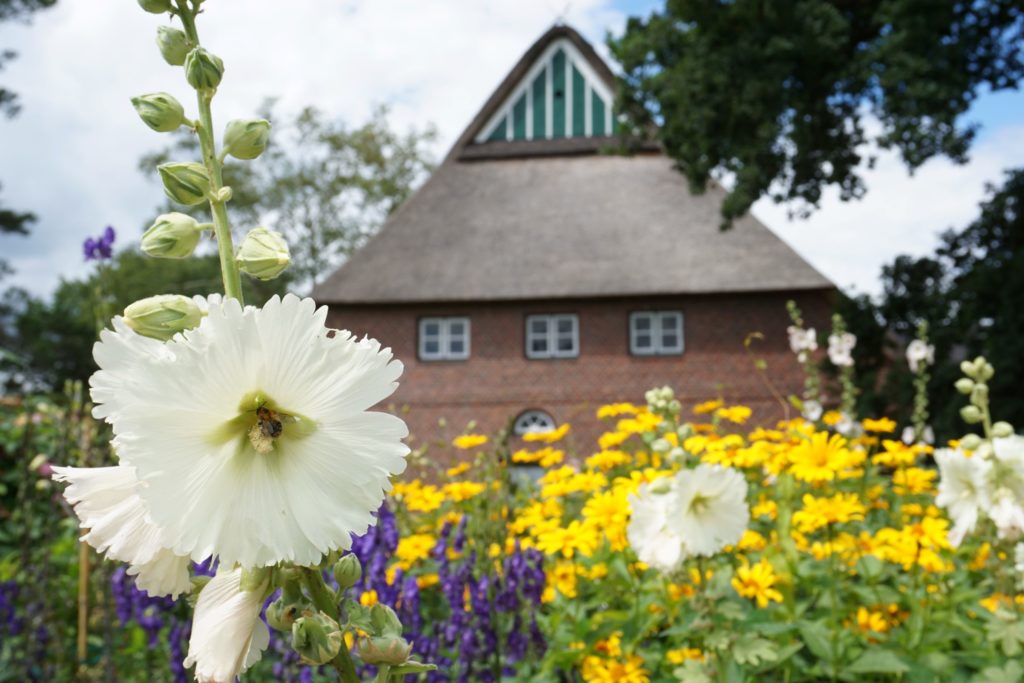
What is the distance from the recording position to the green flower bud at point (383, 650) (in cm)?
93

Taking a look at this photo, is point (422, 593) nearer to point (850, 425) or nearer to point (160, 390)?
point (160, 390)

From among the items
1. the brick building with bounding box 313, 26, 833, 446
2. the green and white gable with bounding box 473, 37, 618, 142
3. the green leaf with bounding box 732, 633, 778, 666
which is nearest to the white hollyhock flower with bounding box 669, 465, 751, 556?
the green leaf with bounding box 732, 633, 778, 666

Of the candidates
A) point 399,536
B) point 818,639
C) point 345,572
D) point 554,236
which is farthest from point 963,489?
point 554,236

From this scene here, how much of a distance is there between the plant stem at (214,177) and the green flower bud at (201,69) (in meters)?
0.01

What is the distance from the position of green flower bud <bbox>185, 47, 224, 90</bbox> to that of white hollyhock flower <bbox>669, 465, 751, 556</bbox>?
162 cm

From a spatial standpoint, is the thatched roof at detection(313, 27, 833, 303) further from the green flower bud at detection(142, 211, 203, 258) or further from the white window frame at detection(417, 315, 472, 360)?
the green flower bud at detection(142, 211, 203, 258)

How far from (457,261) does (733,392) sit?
19.8ft

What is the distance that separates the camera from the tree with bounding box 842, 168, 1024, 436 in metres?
11.3

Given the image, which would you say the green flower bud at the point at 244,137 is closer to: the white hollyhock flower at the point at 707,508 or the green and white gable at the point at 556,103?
the white hollyhock flower at the point at 707,508

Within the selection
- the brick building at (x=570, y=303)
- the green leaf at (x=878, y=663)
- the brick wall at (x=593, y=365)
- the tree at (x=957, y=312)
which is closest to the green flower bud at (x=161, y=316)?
the green leaf at (x=878, y=663)

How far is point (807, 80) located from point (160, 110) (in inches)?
525

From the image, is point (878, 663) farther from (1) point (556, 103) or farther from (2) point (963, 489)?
(1) point (556, 103)

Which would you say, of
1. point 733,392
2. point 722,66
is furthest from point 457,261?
point 722,66

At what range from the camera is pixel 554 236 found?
1933cm
